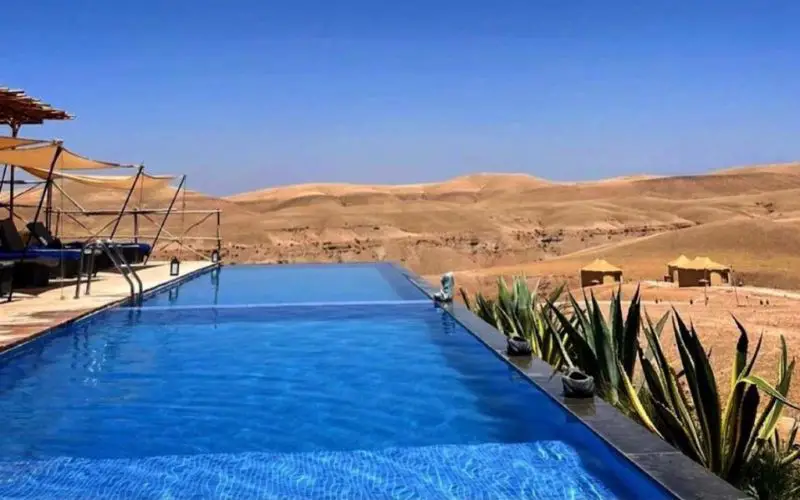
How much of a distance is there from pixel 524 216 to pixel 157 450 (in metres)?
46.2

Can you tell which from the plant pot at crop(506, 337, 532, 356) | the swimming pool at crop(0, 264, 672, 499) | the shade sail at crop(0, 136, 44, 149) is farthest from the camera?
the shade sail at crop(0, 136, 44, 149)

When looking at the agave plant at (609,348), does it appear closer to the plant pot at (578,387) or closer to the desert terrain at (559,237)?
the plant pot at (578,387)

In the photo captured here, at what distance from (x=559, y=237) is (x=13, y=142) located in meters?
32.0

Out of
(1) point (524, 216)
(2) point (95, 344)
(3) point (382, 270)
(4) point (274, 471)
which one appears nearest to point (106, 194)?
(1) point (524, 216)

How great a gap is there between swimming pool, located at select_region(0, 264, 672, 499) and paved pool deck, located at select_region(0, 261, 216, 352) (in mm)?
183

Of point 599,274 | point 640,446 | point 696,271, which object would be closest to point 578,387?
point 640,446

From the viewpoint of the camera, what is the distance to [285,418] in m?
5.26

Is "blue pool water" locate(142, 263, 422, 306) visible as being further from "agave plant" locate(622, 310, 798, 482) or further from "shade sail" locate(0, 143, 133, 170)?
"agave plant" locate(622, 310, 798, 482)

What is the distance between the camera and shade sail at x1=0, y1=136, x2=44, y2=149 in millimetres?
10555

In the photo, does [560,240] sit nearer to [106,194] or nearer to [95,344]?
[95,344]

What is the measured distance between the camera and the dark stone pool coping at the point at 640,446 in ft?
10.0

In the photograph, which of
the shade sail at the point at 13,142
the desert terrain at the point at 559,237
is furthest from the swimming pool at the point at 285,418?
the desert terrain at the point at 559,237

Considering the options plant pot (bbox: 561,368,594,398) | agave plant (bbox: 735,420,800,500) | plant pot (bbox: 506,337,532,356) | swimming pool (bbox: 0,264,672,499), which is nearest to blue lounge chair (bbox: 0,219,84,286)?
swimming pool (bbox: 0,264,672,499)

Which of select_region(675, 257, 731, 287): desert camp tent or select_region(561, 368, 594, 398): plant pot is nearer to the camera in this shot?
select_region(561, 368, 594, 398): plant pot
